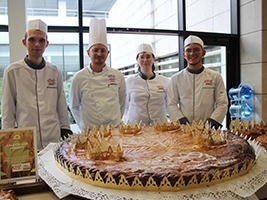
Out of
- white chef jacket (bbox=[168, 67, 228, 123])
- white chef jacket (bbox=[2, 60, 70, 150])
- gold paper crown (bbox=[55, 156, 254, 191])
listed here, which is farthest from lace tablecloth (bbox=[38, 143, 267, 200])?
white chef jacket (bbox=[168, 67, 228, 123])

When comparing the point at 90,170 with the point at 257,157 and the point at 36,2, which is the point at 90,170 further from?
the point at 36,2

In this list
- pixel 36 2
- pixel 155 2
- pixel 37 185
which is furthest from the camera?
pixel 155 2

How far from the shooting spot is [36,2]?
135 inches

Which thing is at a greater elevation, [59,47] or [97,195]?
[59,47]

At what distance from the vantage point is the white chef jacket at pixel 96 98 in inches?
88.4

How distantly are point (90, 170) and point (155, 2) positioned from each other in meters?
3.48

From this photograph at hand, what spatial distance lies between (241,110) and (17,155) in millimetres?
3565

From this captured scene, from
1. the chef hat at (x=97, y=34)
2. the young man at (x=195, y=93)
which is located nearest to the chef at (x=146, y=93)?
the young man at (x=195, y=93)

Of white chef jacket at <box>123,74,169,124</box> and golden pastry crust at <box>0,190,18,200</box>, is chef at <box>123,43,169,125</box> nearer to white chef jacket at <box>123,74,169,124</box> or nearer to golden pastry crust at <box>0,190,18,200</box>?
white chef jacket at <box>123,74,169,124</box>

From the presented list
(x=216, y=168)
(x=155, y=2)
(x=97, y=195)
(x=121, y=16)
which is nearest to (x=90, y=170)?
(x=97, y=195)

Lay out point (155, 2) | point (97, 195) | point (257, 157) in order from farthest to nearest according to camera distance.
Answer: point (155, 2)
point (257, 157)
point (97, 195)

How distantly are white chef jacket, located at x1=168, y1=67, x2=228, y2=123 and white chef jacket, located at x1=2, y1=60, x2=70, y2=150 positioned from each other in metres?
0.98

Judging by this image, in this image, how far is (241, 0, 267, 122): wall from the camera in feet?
13.3

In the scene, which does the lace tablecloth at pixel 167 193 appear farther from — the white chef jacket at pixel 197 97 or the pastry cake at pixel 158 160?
the white chef jacket at pixel 197 97
